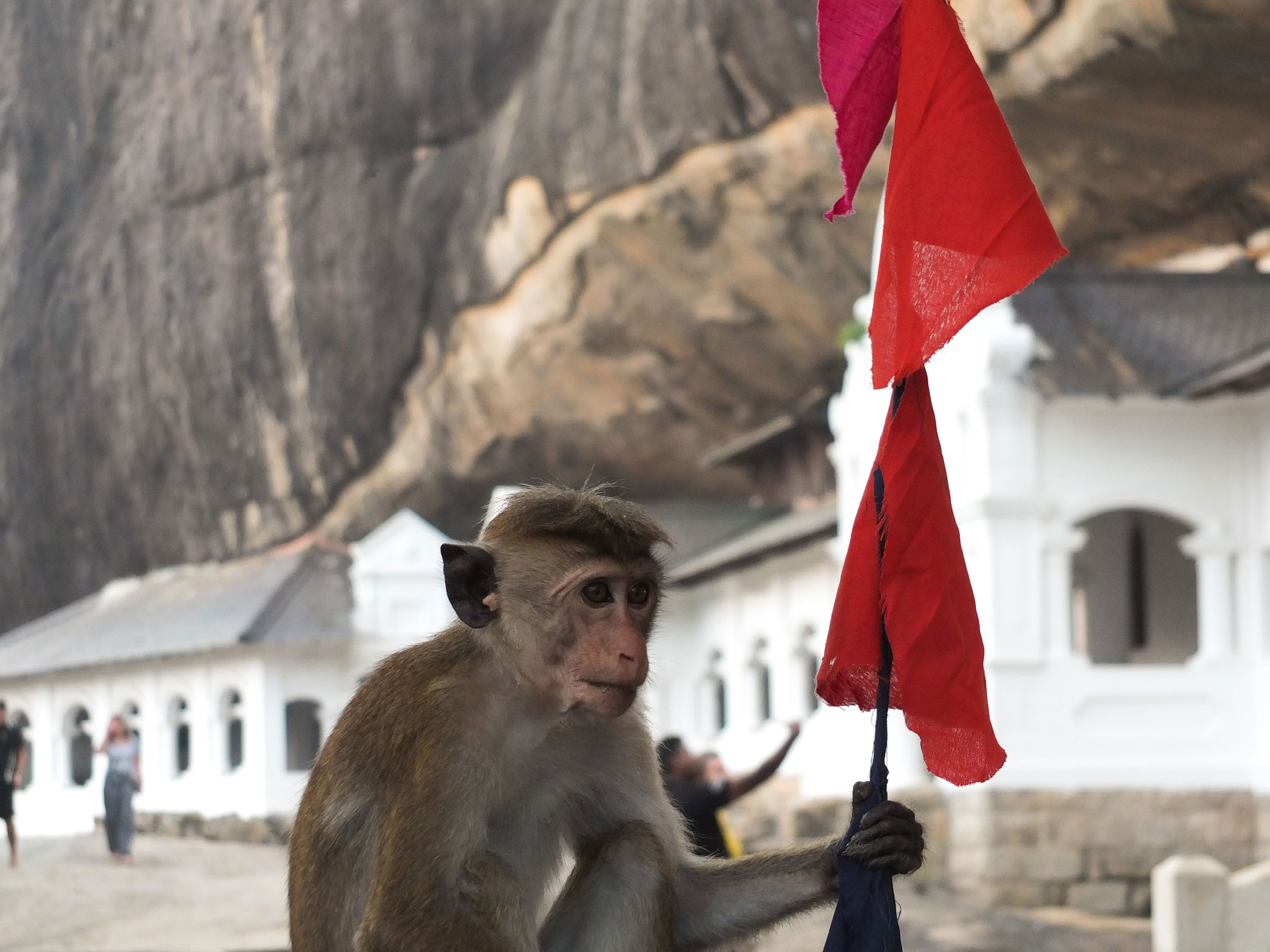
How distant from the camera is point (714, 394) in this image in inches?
1008

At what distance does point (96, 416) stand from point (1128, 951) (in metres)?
24.5

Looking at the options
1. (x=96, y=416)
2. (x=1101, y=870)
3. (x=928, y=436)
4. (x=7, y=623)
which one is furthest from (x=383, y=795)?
(x=7, y=623)

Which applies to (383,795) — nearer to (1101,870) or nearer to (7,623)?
(1101,870)

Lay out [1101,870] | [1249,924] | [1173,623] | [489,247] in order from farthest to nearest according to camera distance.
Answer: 1. [489,247]
2. [1173,623]
3. [1101,870]
4. [1249,924]

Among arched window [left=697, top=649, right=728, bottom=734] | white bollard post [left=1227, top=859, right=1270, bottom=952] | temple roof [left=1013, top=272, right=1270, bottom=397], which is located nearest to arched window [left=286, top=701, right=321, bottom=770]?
arched window [left=697, top=649, right=728, bottom=734]

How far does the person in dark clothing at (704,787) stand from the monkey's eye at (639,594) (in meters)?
2.61

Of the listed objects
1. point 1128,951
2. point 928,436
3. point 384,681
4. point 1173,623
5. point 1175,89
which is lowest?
point 1128,951

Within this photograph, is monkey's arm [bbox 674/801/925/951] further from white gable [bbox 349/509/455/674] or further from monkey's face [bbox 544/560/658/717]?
white gable [bbox 349/509/455/674]

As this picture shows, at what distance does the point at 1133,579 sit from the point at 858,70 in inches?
518

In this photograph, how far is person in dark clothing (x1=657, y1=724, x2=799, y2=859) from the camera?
19.0ft

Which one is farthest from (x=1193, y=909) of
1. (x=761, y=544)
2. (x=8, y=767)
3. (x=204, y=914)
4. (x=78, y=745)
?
(x=78, y=745)

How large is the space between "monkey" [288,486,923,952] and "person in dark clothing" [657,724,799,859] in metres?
2.37

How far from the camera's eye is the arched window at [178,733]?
22.8 metres

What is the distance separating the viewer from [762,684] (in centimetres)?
2123
